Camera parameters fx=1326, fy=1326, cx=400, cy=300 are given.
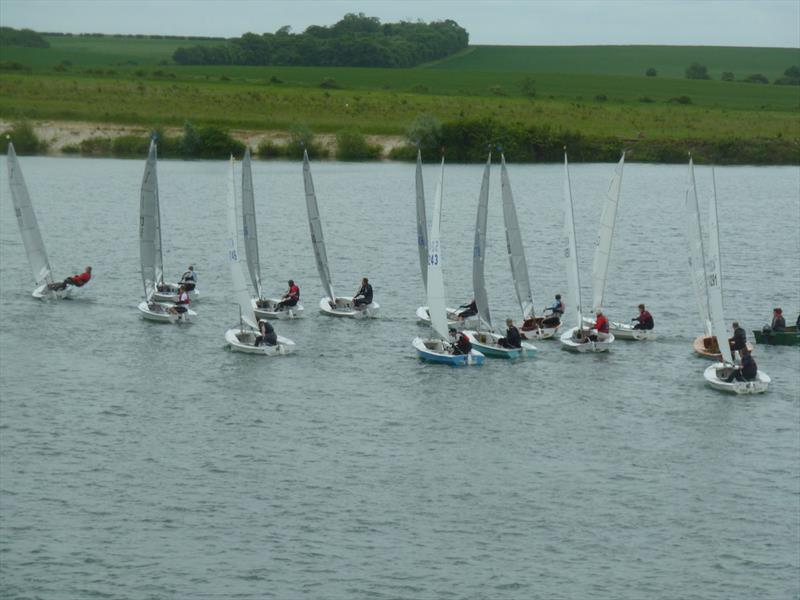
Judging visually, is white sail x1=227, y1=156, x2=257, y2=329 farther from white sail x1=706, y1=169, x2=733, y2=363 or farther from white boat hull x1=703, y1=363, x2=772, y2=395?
white boat hull x1=703, y1=363, x2=772, y2=395

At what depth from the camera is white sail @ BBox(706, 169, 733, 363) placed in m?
46.9

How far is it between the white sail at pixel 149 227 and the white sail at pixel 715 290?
2350 cm

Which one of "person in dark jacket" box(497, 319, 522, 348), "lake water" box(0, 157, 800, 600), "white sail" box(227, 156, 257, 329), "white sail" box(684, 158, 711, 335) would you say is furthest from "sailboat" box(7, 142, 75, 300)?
"white sail" box(684, 158, 711, 335)

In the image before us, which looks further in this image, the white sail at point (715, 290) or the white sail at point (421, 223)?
the white sail at point (421, 223)

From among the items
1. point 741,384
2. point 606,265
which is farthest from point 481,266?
point 741,384

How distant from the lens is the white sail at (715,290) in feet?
154

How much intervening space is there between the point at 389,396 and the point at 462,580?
47.9ft

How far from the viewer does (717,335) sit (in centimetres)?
4688

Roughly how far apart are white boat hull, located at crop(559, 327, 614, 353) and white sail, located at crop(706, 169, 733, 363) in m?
4.15

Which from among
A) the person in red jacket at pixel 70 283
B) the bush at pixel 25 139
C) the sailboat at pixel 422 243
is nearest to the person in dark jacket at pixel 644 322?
the sailboat at pixel 422 243

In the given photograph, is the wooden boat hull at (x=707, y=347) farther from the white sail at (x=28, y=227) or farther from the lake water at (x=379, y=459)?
the white sail at (x=28, y=227)

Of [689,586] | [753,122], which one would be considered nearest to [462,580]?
[689,586]

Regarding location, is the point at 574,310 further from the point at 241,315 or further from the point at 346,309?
the point at 241,315

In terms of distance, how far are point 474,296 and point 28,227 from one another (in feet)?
73.2
